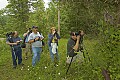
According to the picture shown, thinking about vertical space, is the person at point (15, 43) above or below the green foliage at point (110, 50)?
below

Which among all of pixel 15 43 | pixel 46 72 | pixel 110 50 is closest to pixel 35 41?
pixel 15 43

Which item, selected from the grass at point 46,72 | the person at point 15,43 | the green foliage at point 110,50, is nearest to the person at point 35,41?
the grass at point 46,72

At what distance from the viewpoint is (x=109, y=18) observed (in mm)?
5305

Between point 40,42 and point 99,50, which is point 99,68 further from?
point 40,42

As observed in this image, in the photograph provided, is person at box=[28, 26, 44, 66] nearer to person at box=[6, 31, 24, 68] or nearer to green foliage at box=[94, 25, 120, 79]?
person at box=[6, 31, 24, 68]

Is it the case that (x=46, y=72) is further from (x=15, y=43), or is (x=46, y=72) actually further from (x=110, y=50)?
(x=110, y=50)

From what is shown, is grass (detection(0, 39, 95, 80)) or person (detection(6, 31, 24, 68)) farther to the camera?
person (detection(6, 31, 24, 68))

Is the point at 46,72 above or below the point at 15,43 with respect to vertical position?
below

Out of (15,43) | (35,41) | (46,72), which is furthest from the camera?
(15,43)

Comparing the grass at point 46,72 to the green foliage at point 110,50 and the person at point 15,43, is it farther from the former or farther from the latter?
the green foliage at point 110,50

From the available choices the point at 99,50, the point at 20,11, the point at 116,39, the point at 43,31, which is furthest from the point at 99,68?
the point at 20,11

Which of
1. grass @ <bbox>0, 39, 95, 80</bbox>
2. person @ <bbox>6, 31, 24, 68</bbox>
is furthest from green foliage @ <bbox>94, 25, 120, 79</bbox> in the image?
person @ <bbox>6, 31, 24, 68</bbox>

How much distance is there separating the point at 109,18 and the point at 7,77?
15.2 feet

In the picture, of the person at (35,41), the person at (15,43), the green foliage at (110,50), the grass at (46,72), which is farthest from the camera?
the person at (15,43)
